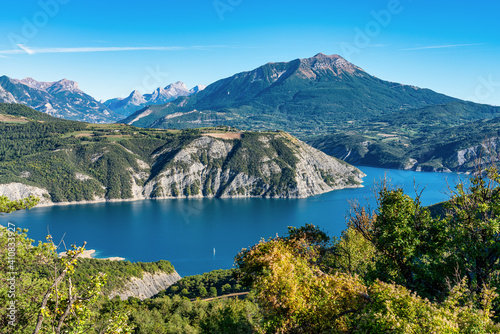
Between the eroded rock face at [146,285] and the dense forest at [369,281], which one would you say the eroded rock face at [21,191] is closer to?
the eroded rock face at [146,285]

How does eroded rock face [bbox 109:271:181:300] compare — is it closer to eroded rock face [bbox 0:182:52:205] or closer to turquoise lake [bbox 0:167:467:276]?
turquoise lake [bbox 0:167:467:276]

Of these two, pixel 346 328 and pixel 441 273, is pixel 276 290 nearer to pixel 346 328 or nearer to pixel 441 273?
pixel 346 328

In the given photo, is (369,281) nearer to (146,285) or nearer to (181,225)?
(146,285)

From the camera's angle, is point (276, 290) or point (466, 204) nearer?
point (276, 290)

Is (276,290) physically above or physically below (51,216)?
above

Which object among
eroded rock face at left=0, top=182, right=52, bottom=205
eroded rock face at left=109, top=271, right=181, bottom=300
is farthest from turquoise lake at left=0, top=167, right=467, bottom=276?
eroded rock face at left=109, top=271, right=181, bottom=300

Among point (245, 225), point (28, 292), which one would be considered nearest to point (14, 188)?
point (245, 225)
